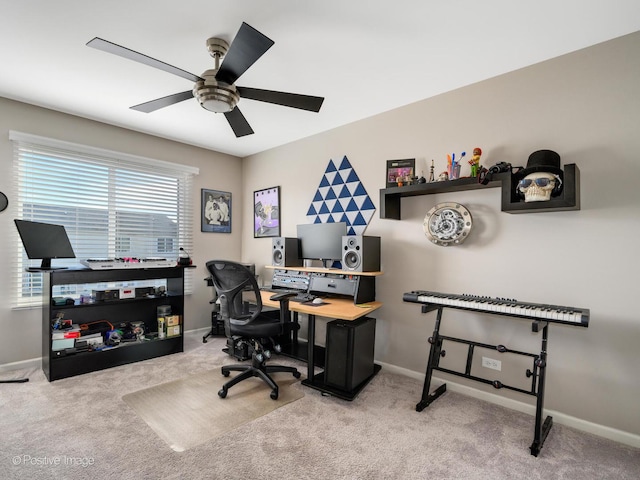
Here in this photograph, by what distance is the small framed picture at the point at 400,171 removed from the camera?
2.87 m

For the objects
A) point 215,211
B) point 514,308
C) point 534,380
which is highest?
point 215,211

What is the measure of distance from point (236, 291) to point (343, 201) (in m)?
1.56

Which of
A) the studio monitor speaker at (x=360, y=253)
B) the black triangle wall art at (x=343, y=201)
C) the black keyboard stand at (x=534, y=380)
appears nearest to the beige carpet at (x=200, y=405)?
the black keyboard stand at (x=534, y=380)

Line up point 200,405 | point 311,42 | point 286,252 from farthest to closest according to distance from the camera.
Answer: point 286,252 < point 200,405 < point 311,42

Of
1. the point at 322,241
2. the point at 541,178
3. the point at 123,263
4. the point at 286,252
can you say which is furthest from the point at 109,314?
the point at 541,178

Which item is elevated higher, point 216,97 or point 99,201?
point 216,97

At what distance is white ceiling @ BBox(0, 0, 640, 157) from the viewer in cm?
175

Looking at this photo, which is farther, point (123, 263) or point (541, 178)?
point (123, 263)

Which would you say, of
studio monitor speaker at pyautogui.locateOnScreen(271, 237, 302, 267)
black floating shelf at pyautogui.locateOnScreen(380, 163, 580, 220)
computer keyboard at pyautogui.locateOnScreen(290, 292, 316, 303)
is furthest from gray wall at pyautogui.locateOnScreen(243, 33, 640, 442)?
studio monitor speaker at pyautogui.locateOnScreen(271, 237, 302, 267)

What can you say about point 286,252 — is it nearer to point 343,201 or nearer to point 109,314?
point 343,201

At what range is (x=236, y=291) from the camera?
7.86 ft

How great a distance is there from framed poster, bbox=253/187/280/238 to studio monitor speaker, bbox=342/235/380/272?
1.46 m

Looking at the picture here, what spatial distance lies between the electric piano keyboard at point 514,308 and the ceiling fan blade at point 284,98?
1.49m

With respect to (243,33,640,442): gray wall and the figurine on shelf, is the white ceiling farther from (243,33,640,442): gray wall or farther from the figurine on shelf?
the figurine on shelf
